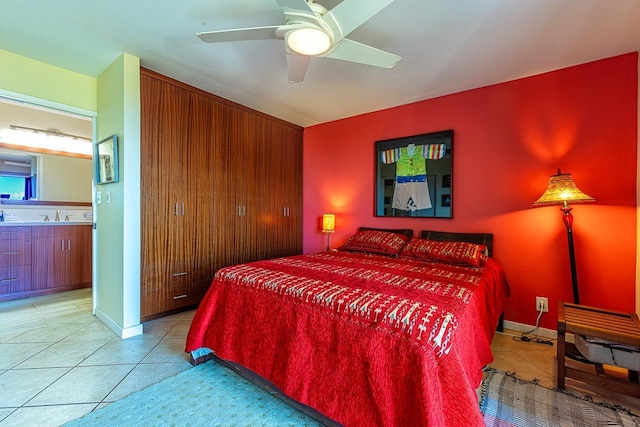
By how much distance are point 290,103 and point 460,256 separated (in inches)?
99.3

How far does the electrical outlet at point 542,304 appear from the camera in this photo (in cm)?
252

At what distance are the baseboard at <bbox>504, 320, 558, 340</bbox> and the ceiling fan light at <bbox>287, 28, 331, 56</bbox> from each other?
288cm

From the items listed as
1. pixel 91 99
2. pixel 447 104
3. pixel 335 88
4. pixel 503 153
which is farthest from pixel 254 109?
pixel 503 153

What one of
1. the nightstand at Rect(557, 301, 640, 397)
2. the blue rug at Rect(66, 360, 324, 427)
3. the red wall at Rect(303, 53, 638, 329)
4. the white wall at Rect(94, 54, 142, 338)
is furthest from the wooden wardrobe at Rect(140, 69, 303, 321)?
the nightstand at Rect(557, 301, 640, 397)

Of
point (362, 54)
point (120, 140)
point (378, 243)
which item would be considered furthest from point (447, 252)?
point (120, 140)

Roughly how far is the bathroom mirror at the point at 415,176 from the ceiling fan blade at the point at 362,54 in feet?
4.77

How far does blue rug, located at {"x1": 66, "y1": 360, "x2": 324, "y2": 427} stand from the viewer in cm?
145

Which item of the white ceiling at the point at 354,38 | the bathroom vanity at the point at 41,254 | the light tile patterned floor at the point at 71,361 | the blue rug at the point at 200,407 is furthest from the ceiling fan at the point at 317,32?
the bathroom vanity at the point at 41,254

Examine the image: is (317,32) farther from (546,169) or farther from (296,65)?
(546,169)

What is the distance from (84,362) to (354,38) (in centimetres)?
309

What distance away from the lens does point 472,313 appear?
149 centimetres

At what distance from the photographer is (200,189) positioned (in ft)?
10.1

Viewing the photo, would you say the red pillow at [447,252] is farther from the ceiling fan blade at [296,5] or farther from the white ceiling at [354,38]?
the ceiling fan blade at [296,5]

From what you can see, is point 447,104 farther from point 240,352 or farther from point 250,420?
point 250,420
